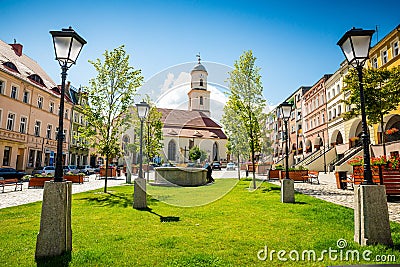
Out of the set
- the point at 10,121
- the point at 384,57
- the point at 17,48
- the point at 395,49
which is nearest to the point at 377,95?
the point at 395,49

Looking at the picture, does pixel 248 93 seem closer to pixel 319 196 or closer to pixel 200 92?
pixel 319 196

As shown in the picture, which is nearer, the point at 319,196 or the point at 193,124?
the point at 193,124

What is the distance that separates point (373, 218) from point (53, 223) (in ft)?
17.6

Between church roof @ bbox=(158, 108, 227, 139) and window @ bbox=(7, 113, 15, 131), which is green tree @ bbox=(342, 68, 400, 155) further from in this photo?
window @ bbox=(7, 113, 15, 131)

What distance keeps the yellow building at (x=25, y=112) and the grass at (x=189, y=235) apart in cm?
2475

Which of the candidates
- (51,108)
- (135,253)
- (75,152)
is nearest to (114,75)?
(135,253)

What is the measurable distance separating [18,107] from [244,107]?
27533 millimetres

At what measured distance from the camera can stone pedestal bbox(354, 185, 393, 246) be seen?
4.59 m

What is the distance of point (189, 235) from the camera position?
546cm

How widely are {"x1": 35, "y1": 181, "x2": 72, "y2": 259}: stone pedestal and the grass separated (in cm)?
21

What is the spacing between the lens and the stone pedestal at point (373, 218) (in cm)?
459

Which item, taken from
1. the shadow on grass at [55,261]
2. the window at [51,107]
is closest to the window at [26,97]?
the window at [51,107]

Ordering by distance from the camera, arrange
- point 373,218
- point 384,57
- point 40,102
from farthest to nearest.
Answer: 1. point 40,102
2. point 384,57
3. point 373,218

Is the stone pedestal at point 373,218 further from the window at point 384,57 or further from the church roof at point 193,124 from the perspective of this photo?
the window at point 384,57
